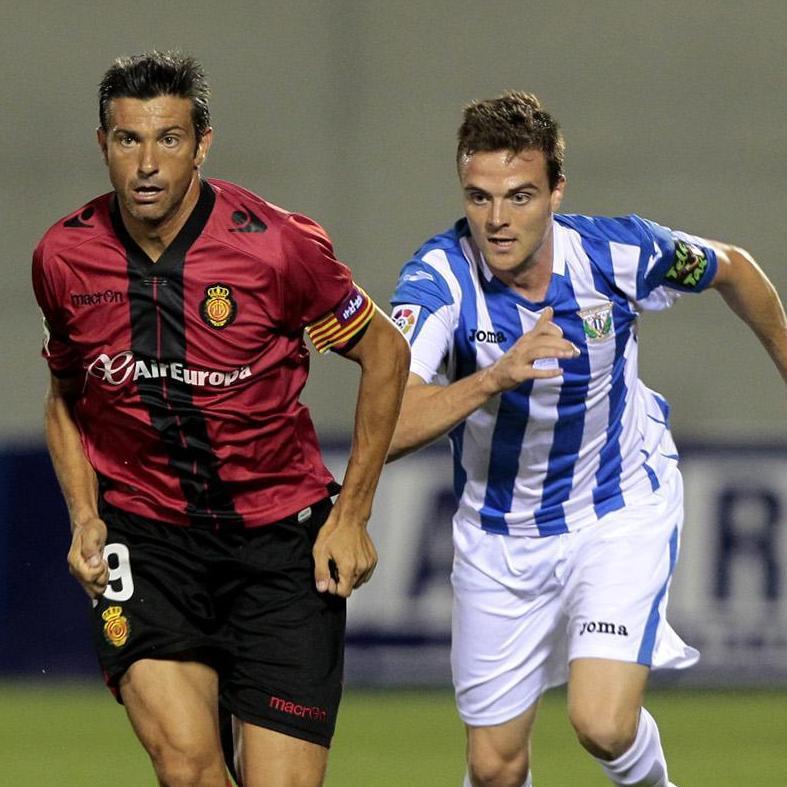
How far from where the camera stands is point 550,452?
5035 millimetres

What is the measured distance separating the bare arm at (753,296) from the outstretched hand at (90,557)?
207 cm

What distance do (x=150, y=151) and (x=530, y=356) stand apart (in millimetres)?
1065

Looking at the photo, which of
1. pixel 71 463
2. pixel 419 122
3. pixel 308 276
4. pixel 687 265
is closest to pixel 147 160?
pixel 308 276

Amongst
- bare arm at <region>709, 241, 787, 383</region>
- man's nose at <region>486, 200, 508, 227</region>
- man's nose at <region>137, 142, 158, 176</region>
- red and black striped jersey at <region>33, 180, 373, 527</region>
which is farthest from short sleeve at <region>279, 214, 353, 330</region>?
bare arm at <region>709, 241, 787, 383</region>

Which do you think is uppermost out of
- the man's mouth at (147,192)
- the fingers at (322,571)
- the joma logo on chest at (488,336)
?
the man's mouth at (147,192)

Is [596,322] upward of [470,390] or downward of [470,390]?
upward

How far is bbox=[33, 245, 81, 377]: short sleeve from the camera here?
4105mm

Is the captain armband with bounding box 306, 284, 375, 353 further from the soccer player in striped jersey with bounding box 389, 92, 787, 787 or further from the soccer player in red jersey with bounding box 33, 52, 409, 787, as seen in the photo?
the soccer player in striped jersey with bounding box 389, 92, 787, 787

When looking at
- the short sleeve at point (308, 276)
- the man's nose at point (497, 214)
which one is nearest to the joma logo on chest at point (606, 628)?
the man's nose at point (497, 214)

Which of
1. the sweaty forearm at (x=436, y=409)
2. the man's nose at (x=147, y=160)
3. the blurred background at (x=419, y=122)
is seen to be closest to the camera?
the man's nose at (x=147, y=160)

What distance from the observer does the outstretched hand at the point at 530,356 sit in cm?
436

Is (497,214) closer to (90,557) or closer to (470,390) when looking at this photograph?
(470,390)

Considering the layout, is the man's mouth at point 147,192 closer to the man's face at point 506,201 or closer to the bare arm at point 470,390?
the bare arm at point 470,390

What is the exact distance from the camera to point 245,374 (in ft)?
13.6
